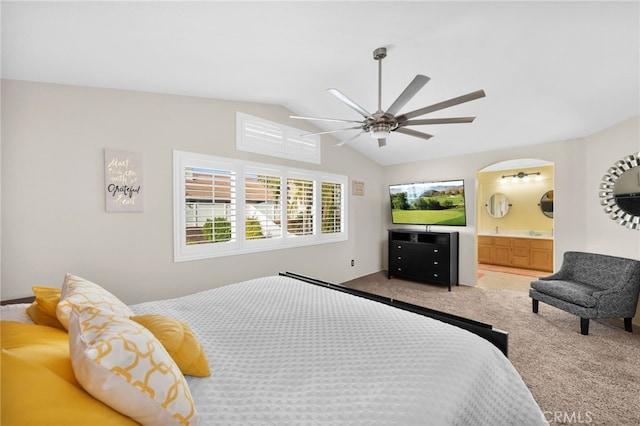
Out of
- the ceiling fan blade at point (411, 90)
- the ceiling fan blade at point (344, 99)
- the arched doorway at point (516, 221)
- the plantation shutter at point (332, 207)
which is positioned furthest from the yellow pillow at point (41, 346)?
the arched doorway at point (516, 221)

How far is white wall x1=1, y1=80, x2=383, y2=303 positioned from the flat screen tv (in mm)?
3110

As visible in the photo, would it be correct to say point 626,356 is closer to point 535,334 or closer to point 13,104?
point 535,334

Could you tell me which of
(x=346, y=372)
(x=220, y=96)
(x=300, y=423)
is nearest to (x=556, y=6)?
(x=346, y=372)

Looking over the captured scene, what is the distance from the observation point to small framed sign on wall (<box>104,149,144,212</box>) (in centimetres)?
254

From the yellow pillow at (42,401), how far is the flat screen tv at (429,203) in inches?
196

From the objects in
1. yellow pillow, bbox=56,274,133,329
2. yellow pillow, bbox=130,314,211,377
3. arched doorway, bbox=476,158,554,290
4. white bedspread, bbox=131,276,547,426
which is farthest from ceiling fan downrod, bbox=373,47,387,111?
arched doorway, bbox=476,158,554,290

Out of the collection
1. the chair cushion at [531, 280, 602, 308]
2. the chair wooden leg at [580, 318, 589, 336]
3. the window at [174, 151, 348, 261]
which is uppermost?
the window at [174, 151, 348, 261]

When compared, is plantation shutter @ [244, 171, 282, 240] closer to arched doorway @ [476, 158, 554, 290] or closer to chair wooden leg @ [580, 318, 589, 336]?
chair wooden leg @ [580, 318, 589, 336]

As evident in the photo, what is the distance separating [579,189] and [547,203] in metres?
2.82

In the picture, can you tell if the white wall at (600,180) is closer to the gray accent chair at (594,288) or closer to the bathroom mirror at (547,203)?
the gray accent chair at (594,288)

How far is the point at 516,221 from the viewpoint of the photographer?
6645 mm

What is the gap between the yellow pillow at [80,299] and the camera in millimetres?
1131

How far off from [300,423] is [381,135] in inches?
84.0

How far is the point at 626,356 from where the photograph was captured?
2426mm
